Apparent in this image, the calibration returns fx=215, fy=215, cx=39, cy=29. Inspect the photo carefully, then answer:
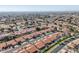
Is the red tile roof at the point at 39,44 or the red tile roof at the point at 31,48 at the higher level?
the red tile roof at the point at 39,44

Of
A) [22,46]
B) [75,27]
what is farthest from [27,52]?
[75,27]

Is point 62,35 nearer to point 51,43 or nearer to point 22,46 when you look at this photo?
point 51,43

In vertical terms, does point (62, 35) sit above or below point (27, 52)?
above

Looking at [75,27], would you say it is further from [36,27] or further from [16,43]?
[16,43]

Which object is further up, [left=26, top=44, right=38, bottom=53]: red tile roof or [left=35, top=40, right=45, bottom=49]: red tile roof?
[left=35, top=40, right=45, bottom=49]: red tile roof

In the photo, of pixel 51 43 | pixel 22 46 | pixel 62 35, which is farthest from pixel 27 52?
pixel 62 35

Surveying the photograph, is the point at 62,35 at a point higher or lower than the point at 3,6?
lower
